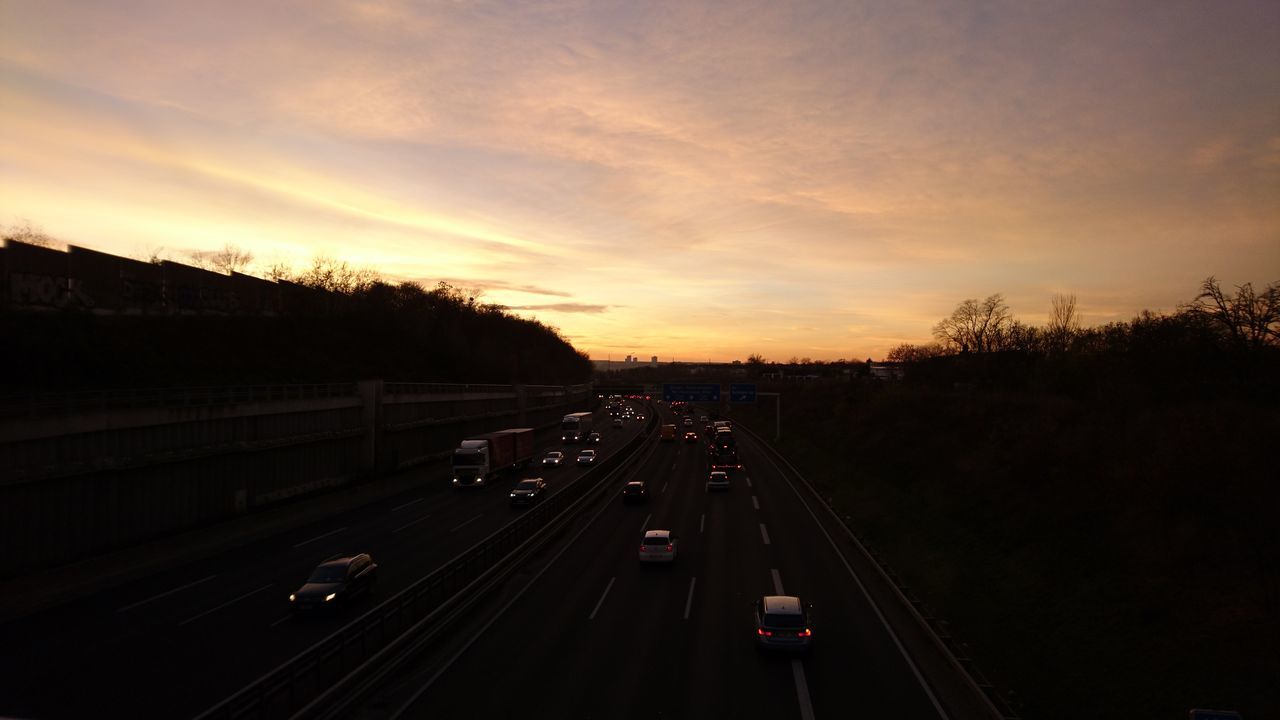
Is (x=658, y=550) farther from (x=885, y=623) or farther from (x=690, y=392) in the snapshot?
(x=690, y=392)

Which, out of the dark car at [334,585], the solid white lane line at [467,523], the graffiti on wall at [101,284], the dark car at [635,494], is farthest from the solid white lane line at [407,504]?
the graffiti on wall at [101,284]

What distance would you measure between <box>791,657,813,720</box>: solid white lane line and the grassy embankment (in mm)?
5493

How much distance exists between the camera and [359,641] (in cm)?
1691

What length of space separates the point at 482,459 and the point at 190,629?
29.4m

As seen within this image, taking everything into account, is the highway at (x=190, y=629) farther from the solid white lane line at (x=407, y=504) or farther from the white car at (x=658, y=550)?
the white car at (x=658, y=550)

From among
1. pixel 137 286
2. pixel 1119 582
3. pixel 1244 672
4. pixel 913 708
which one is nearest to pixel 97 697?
pixel 913 708

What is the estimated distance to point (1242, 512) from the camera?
21.0 metres

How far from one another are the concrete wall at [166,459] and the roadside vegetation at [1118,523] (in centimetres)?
3297

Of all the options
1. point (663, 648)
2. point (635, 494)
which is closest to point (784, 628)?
point (663, 648)

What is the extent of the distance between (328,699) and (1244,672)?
21600 millimetres

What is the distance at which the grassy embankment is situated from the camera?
1698cm

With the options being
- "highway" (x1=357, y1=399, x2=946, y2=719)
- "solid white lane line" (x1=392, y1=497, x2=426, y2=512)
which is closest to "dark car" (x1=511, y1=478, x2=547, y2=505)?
"solid white lane line" (x1=392, y1=497, x2=426, y2=512)

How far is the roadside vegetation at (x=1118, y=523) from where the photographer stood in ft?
→ 56.9

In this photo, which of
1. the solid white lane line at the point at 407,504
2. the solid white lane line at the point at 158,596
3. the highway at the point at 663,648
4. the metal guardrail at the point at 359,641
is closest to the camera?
the metal guardrail at the point at 359,641
